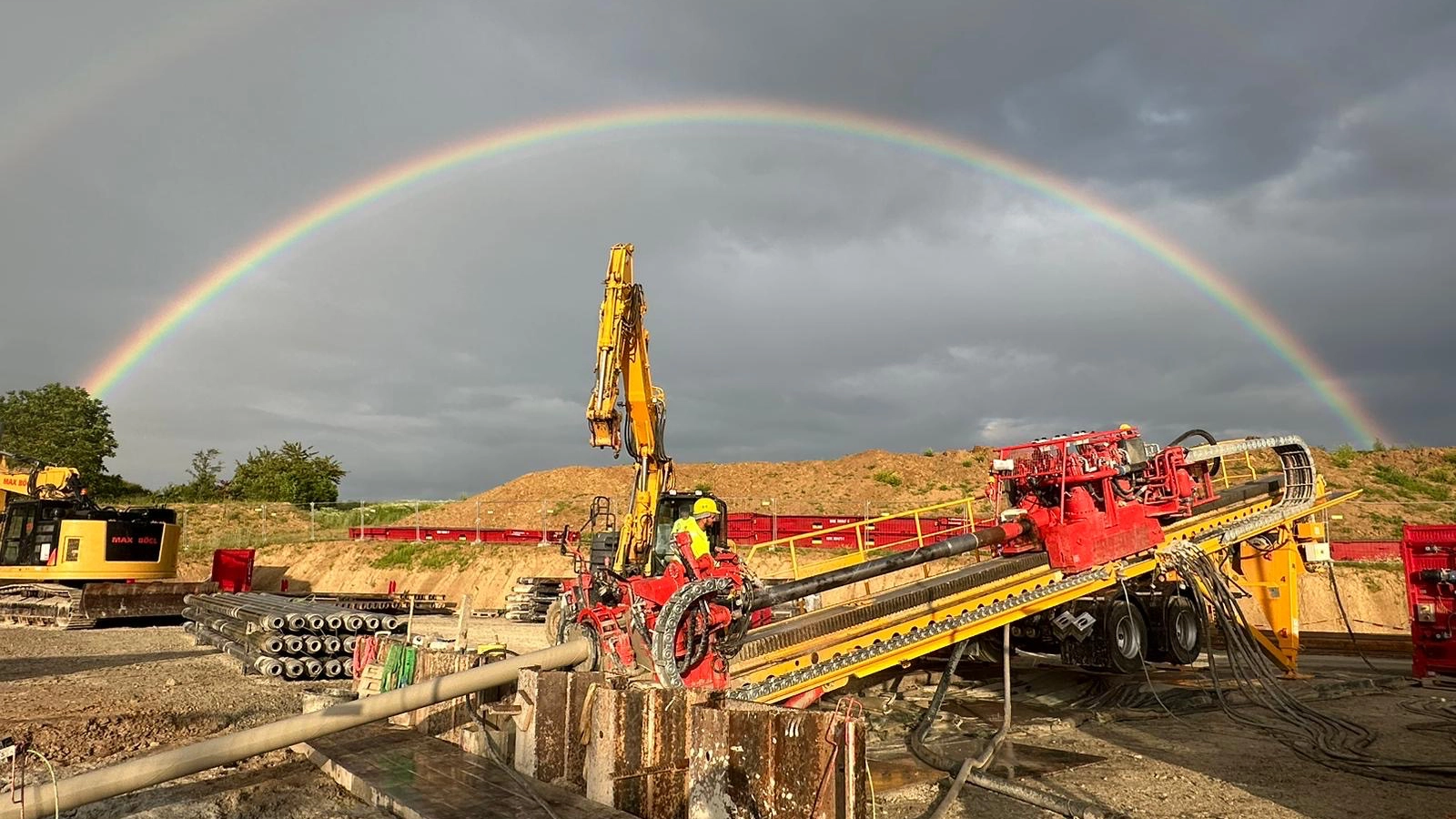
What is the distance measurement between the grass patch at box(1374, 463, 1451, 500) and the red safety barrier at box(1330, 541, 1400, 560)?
18.6m

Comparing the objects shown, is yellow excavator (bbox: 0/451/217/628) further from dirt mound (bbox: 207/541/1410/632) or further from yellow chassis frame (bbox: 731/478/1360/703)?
yellow chassis frame (bbox: 731/478/1360/703)

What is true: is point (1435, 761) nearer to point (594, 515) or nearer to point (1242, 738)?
point (1242, 738)

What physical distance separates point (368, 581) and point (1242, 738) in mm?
30359

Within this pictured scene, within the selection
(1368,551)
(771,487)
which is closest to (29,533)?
(1368,551)

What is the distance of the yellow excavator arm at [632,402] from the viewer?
54.3 feet

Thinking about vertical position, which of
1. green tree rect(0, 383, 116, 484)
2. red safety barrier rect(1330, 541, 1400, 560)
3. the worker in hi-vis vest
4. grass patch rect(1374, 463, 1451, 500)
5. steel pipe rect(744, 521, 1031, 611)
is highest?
green tree rect(0, 383, 116, 484)

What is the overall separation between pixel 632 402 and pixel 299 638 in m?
7.11

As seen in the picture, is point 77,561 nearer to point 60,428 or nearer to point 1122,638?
point 1122,638

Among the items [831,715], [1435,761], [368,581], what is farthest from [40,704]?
[368,581]

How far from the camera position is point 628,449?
18.1 metres

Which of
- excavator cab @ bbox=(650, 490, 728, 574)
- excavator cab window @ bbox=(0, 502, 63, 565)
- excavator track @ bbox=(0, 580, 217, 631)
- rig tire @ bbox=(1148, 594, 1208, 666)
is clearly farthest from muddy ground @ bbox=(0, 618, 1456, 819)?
excavator cab window @ bbox=(0, 502, 63, 565)

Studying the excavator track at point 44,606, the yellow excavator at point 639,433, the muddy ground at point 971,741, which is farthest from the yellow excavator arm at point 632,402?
the excavator track at point 44,606

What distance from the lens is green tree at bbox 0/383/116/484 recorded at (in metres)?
65.3

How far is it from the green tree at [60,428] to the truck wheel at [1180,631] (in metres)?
70.2
